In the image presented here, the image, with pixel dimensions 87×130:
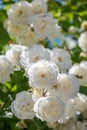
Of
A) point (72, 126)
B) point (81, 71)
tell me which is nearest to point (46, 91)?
point (72, 126)

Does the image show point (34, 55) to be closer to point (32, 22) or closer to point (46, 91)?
point (46, 91)

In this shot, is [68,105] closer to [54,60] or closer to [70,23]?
[54,60]

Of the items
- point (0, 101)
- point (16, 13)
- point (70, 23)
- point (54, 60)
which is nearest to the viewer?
point (54, 60)

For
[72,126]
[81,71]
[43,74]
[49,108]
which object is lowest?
[72,126]

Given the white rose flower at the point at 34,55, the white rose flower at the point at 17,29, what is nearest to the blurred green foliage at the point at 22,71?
the white rose flower at the point at 17,29

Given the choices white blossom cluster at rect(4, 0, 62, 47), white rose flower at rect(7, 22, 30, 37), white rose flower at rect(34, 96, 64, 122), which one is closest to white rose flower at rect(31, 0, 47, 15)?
white blossom cluster at rect(4, 0, 62, 47)

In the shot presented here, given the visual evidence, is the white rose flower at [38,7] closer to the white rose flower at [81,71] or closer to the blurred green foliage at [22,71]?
the blurred green foliage at [22,71]

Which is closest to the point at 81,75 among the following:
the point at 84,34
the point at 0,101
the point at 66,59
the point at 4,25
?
the point at 66,59
